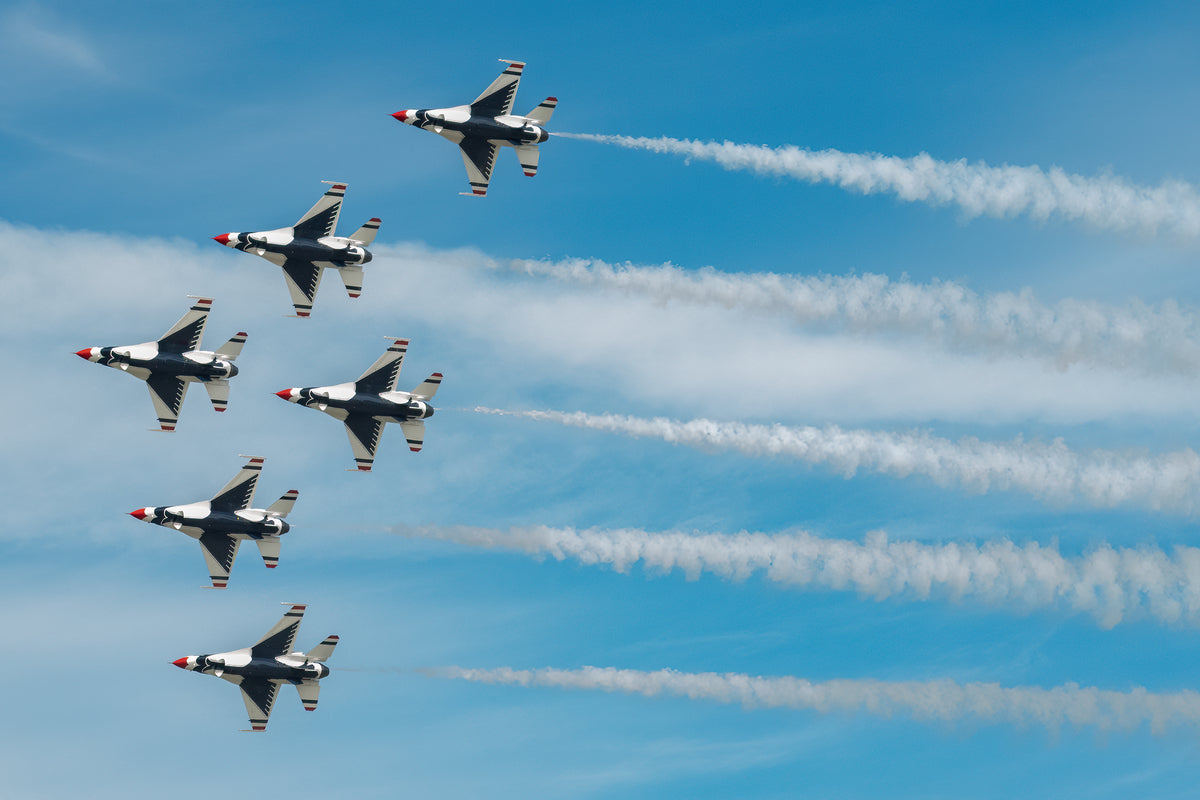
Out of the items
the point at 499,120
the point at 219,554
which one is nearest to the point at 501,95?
the point at 499,120

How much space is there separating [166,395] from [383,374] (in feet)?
58.7

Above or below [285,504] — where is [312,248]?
above

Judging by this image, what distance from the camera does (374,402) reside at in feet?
422

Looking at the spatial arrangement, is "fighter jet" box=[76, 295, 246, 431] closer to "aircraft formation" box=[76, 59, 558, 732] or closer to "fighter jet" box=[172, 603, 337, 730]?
"aircraft formation" box=[76, 59, 558, 732]

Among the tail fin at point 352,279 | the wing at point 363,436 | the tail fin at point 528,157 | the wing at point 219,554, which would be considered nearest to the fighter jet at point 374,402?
the wing at point 363,436

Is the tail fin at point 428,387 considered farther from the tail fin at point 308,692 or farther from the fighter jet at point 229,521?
the tail fin at point 308,692

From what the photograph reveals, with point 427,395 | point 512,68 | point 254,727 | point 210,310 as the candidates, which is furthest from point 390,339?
point 254,727

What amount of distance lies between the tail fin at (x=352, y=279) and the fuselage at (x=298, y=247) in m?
0.51

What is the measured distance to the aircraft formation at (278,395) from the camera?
129 m

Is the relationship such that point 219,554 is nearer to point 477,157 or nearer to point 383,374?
point 383,374

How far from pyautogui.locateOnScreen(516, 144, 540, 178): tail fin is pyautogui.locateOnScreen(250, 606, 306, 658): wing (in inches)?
1604

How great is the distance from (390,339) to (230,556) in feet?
72.7

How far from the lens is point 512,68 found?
126 metres

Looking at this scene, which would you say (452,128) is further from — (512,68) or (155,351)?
(155,351)
